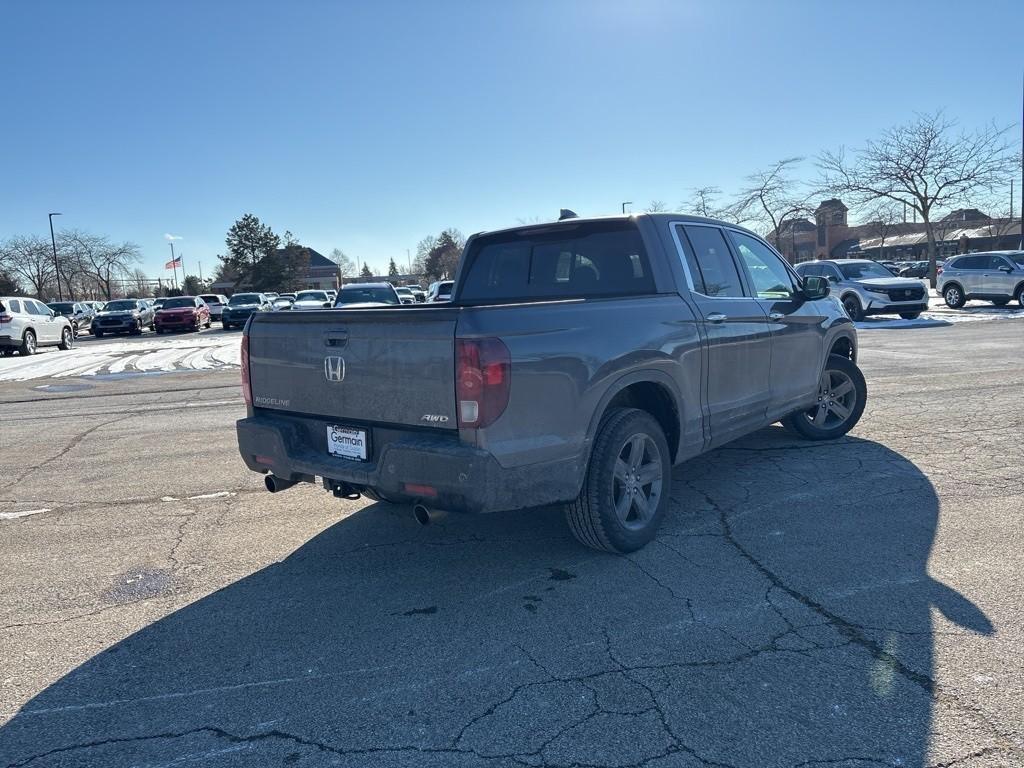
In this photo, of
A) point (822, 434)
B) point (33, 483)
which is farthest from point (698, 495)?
point (33, 483)

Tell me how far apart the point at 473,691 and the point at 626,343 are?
194 centimetres

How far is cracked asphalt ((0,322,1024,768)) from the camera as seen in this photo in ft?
8.50

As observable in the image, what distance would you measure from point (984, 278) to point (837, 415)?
72.3ft

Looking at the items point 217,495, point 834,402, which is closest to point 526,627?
point 217,495

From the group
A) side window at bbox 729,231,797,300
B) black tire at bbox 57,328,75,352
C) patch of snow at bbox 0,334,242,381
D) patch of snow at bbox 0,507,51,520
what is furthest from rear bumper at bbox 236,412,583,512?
black tire at bbox 57,328,75,352

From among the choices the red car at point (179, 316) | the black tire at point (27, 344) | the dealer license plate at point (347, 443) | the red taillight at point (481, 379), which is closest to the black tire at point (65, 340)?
the black tire at point (27, 344)

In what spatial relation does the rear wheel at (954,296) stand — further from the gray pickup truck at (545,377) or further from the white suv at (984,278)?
the gray pickup truck at (545,377)

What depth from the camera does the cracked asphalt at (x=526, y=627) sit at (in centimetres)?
259

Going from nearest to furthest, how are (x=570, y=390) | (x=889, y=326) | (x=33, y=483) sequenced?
(x=570, y=390)
(x=33, y=483)
(x=889, y=326)

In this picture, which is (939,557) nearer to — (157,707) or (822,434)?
(822,434)

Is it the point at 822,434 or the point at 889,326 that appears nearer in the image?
the point at 822,434

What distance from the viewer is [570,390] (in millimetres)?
3639

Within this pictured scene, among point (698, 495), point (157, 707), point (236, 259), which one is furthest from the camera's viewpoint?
point (236, 259)

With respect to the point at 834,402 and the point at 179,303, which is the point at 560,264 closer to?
the point at 834,402
